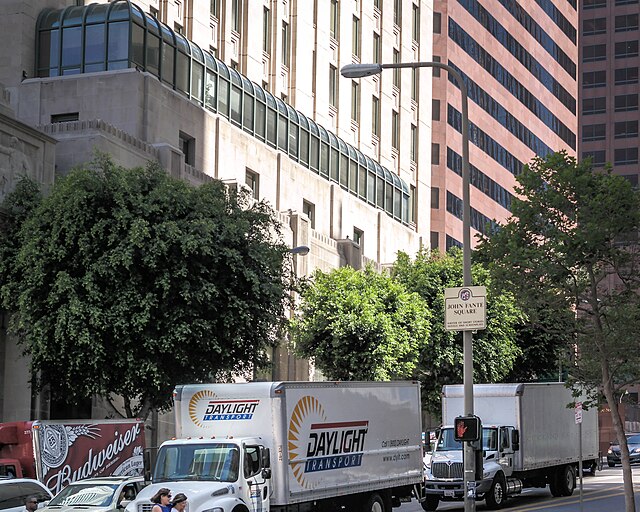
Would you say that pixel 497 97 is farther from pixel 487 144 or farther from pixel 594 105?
pixel 594 105

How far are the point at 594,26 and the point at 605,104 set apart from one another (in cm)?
1018

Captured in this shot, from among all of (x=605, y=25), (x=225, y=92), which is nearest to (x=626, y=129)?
(x=605, y=25)

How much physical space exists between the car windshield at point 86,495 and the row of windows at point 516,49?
247ft

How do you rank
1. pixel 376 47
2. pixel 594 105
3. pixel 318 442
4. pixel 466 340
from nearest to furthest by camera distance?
pixel 466 340
pixel 318 442
pixel 376 47
pixel 594 105

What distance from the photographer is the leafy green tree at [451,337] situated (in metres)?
54.2

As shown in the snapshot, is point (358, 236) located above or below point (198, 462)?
above

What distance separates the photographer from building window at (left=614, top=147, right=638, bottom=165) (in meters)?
148

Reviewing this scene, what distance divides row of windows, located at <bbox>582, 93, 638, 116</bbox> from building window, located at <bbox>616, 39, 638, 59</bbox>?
5.13 meters

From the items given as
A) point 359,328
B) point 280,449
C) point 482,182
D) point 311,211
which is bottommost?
point 280,449

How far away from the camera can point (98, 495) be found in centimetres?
2434

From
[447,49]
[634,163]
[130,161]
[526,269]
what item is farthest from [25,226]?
[634,163]

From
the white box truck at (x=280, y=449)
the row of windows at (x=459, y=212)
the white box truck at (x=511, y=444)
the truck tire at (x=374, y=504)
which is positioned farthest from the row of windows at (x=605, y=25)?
the truck tire at (x=374, y=504)

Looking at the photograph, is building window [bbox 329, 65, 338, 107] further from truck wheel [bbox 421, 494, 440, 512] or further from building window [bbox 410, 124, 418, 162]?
truck wheel [bbox 421, 494, 440, 512]

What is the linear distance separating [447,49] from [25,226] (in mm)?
63078
